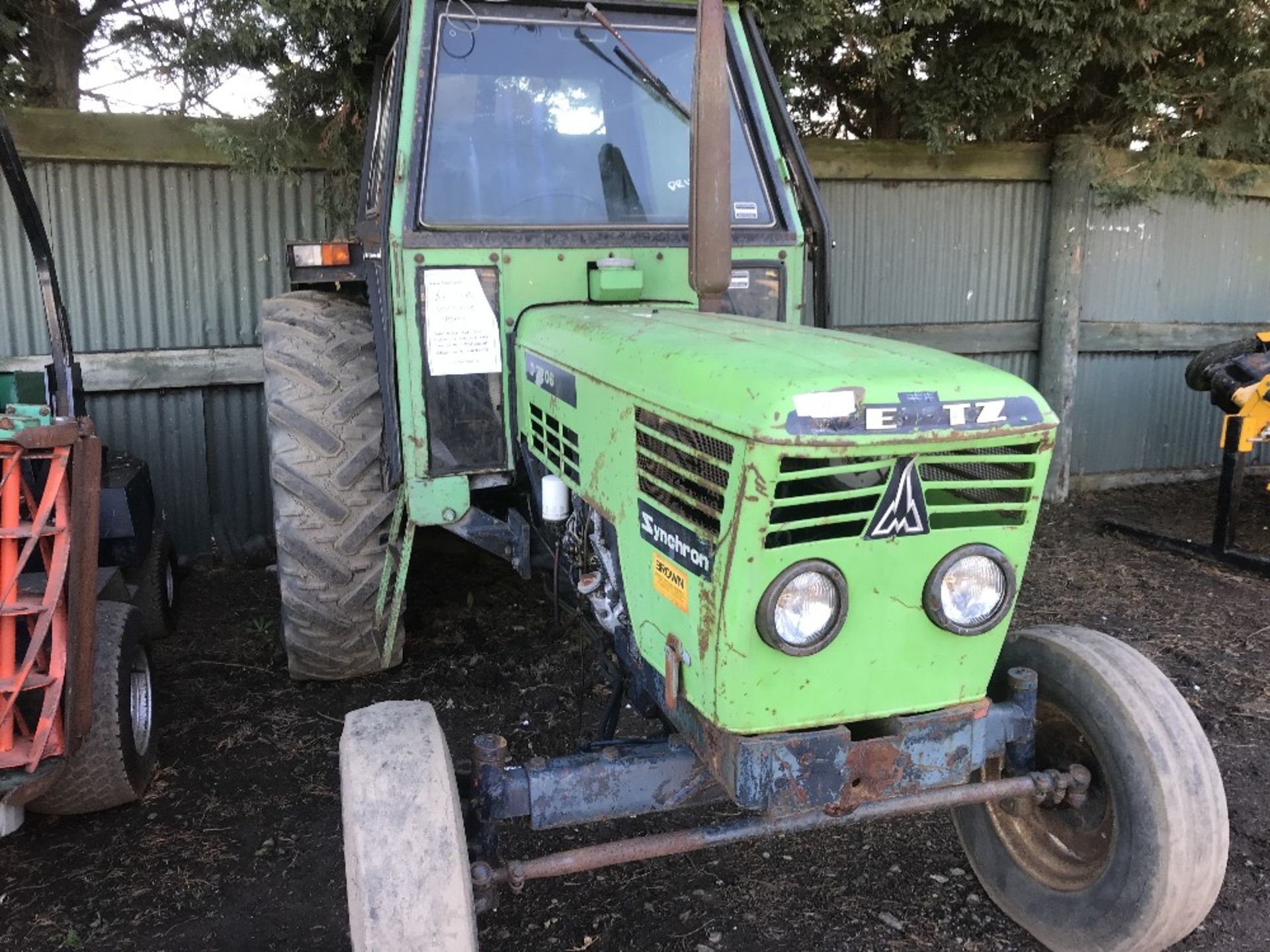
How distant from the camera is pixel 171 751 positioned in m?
3.59

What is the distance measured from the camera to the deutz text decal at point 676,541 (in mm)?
1982

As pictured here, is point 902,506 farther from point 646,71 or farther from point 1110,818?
point 646,71

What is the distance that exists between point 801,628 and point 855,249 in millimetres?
4788

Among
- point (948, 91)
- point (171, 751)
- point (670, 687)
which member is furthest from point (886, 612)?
point (948, 91)

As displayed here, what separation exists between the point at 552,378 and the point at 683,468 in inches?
35.6

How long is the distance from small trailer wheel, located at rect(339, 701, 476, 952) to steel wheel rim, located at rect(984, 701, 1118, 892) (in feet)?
4.48

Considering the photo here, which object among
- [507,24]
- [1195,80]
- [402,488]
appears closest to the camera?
[507,24]

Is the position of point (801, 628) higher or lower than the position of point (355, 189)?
lower

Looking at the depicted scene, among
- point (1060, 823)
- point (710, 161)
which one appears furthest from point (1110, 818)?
point (710, 161)

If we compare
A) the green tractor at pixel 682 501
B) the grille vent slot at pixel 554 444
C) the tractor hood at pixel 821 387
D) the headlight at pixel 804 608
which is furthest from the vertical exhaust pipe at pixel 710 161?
the headlight at pixel 804 608

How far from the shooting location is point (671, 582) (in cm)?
213

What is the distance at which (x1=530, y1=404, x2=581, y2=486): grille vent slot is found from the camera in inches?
106

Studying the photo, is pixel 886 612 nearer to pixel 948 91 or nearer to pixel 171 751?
pixel 171 751

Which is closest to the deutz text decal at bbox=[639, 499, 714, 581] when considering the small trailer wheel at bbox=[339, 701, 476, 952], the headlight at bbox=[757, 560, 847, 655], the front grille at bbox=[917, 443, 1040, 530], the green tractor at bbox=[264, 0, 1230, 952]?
the green tractor at bbox=[264, 0, 1230, 952]
